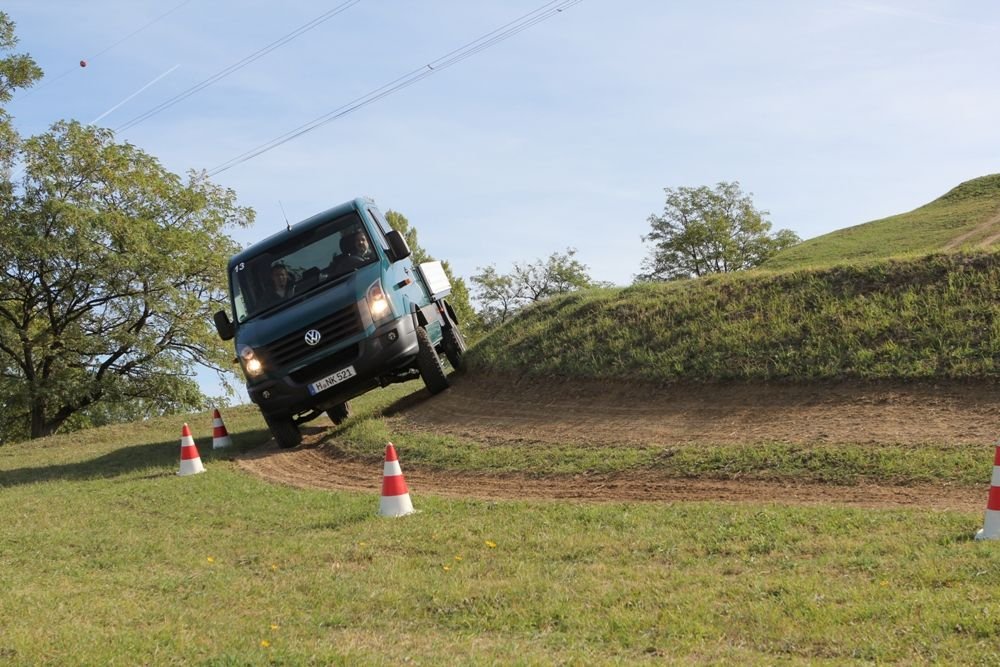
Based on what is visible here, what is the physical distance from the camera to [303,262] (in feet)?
39.2

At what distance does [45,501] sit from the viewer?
388 inches

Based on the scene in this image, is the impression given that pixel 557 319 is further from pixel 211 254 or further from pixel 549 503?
pixel 211 254

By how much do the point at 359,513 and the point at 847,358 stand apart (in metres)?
5.63

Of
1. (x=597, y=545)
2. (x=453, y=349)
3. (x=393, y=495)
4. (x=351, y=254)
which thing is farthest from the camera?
Result: (x=453, y=349)

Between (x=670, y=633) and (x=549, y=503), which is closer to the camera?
(x=670, y=633)

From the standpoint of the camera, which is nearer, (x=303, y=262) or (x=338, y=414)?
(x=303, y=262)

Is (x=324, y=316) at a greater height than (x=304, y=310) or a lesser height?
lesser

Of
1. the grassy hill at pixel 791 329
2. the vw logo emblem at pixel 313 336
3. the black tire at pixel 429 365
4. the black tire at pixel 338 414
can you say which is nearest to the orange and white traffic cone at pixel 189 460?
the vw logo emblem at pixel 313 336

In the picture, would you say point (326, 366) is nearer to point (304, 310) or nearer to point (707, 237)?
point (304, 310)

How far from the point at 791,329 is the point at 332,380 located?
A: 223 inches

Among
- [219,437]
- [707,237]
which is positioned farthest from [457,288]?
[219,437]

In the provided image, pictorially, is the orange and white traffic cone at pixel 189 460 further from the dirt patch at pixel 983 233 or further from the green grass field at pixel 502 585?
the dirt patch at pixel 983 233

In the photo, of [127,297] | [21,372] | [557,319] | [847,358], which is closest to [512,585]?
[847,358]

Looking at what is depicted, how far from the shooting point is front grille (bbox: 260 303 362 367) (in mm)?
11258
